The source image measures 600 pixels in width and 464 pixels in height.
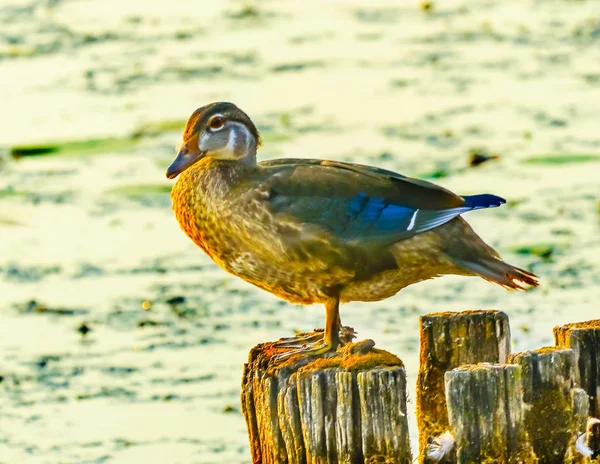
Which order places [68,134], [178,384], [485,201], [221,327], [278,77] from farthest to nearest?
[278,77] < [68,134] < [221,327] < [178,384] < [485,201]

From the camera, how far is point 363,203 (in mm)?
5559

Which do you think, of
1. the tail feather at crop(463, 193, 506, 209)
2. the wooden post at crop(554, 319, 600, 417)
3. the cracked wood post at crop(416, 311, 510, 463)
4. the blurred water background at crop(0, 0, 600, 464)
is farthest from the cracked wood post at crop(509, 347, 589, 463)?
the blurred water background at crop(0, 0, 600, 464)

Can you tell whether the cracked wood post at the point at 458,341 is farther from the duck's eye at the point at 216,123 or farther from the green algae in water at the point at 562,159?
the green algae in water at the point at 562,159

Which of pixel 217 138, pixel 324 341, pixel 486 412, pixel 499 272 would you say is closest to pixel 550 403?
pixel 486 412

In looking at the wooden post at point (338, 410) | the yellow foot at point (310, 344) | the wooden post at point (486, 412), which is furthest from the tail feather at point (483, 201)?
the wooden post at point (486, 412)

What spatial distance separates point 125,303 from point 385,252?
3187 mm

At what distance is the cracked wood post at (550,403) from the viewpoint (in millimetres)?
4301

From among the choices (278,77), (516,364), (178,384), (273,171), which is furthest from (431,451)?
(278,77)

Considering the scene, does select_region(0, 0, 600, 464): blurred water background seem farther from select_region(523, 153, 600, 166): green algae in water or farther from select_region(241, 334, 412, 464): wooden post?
select_region(241, 334, 412, 464): wooden post

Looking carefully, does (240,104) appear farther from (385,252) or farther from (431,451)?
(431,451)

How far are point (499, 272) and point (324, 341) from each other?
0.64 m

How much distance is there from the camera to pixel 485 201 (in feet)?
17.6

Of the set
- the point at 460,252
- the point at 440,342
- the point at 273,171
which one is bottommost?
the point at 440,342

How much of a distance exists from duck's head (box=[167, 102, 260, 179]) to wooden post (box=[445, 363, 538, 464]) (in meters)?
1.86
